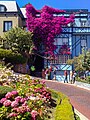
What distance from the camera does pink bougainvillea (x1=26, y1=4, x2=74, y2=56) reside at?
4159 centimetres

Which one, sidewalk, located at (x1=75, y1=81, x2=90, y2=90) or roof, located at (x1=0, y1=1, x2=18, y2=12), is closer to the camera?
sidewalk, located at (x1=75, y1=81, x2=90, y2=90)

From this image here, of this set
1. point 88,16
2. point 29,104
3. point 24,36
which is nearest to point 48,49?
point 24,36

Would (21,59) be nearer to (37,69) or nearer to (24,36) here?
(24,36)

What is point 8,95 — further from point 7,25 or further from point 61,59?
point 7,25

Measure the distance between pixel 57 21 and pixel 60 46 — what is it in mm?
3196

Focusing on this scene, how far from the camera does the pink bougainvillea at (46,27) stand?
41.6m

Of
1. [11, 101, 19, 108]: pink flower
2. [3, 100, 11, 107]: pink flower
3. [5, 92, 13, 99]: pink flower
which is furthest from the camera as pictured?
[5, 92, 13, 99]: pink flower

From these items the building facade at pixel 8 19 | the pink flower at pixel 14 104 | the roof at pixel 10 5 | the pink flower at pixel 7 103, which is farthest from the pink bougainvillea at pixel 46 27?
the pink flower at pixel 14 104

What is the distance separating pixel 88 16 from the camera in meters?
44.7

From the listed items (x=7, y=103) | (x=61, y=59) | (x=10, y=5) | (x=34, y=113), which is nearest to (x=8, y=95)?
(x=7, y=103)

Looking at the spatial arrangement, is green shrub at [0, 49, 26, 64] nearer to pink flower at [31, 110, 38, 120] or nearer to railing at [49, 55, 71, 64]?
railing at [49, 55, 71, 64]

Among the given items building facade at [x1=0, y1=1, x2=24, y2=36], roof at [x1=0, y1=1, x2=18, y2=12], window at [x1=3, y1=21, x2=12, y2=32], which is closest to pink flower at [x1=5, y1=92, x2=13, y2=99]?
building facade at [x1=0, y1=1, x2=24, y2=36]

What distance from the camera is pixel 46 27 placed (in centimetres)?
4209

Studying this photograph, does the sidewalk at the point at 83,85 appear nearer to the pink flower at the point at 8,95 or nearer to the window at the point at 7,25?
the window at the point at 7,25
